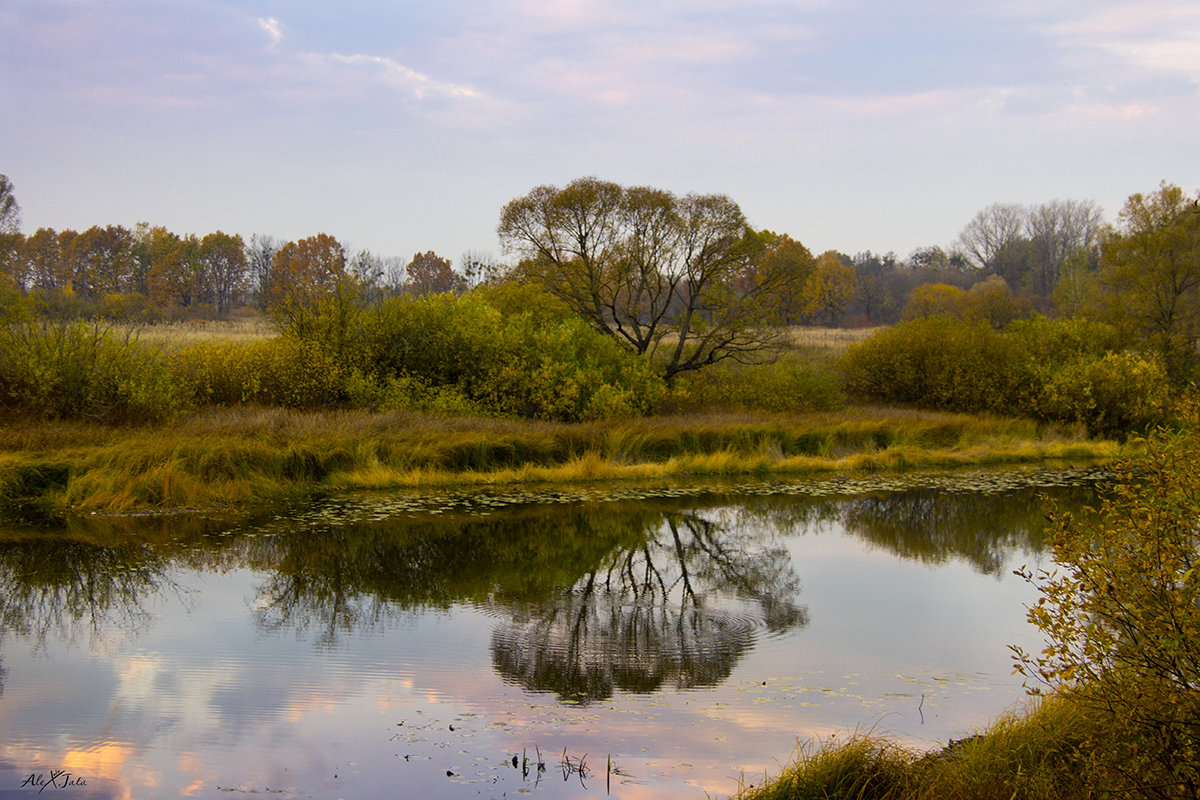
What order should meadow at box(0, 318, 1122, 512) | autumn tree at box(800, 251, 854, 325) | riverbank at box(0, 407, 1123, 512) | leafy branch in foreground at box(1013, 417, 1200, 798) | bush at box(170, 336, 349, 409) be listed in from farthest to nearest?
autumn tree at box(800, 251, 854, 325), bush at box(170, 336, 349, 409), meadow at box(0, 318, 1122, 512), riverbank at box(0, 407, 1123, 512), leafy branch in foreground at box(1013, 417, 1200, 798)

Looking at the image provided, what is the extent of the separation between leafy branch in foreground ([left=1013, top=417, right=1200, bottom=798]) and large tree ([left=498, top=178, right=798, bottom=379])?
74.9 ft

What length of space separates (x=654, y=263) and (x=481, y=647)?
20.6 metres

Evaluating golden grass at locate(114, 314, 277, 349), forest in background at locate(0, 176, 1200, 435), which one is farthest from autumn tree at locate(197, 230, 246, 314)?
forest in background at locate(0, 176, 1200, 435)

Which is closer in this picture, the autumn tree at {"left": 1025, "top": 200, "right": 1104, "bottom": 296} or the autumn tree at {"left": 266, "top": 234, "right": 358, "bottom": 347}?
the autumn tree at {"left": 266, "top": 234, "right": 358, "bottom": 347}

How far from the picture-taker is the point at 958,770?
4.65 meters

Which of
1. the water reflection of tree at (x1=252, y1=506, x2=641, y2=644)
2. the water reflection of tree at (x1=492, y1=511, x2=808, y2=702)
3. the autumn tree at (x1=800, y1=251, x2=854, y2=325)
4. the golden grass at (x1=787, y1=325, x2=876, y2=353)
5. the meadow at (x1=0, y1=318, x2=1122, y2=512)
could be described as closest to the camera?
the water reflection of tree at (x1=492, y1=511, x2=808, y2=702)

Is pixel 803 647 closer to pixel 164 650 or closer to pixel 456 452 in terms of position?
pixel 164 650

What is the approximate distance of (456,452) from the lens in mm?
17703

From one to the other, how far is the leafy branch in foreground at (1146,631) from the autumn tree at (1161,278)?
30925 millimetres

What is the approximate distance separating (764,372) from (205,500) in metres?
19.1

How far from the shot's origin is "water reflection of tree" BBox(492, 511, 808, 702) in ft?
23.9

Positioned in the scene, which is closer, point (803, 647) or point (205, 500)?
point (803, 647)

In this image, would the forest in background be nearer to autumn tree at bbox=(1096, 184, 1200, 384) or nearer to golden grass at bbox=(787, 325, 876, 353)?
autumn tree at bbox=(1096, 184, 1200, 384)

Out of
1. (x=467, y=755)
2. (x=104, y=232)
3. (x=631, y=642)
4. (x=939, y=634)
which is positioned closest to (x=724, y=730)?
(x=467, y=755)
